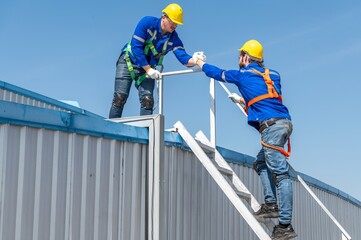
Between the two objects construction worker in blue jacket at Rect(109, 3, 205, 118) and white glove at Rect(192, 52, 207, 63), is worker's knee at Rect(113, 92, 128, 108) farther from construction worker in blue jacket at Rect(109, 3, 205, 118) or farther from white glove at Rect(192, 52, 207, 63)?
white glove at Rect(192, 52, 207, 63)

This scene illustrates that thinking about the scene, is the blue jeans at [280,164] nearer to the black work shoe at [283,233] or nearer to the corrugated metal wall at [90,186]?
the black work shoe at [283,233]

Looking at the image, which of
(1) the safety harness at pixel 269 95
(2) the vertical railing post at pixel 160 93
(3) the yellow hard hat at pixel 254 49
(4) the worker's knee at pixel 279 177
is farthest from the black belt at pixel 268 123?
(2) the vertical railing post at pixel 160 93

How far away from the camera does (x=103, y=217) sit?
5383 mm

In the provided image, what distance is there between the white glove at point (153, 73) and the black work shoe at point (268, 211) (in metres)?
2.07

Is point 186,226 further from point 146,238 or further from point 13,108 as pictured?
point 13,108

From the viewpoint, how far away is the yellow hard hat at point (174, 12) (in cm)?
737

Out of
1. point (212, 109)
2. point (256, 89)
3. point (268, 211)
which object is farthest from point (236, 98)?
point (268, 211)

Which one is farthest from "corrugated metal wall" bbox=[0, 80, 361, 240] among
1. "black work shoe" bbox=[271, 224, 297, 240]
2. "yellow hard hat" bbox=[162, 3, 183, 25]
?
"yellow hard hat" bbox=[162, 3, 183, 25]

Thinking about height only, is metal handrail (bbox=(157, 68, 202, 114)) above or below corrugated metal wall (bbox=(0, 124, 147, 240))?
above

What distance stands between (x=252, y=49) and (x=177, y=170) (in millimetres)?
1647

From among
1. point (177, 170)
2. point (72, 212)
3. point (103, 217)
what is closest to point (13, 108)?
point (72, 212)

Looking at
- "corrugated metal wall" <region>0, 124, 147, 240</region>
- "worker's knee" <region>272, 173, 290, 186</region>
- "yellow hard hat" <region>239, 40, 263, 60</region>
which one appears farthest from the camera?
"yellow hard hat" <region>239, 40, 263, 60</region>

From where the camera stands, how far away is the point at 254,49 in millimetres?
6602

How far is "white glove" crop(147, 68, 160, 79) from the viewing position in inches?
281
